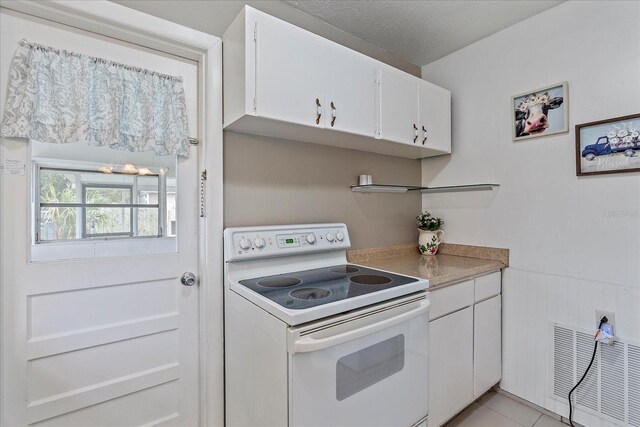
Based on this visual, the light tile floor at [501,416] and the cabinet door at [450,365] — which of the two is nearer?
the cabinet door at [450,365]

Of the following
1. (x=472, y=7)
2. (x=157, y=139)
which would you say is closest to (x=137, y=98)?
(x=157, y=139)

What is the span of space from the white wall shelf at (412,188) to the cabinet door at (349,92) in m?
0.44

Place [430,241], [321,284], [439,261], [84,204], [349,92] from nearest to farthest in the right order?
[84,204]
[321,284]
[349,92]
[439,261]
[430,241]

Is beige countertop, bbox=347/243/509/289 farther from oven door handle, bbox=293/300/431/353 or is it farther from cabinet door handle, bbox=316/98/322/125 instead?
cabinet door handle, bbox=316/98/322/125

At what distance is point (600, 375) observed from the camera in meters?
1.57

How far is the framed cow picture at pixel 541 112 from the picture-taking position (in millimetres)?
1726

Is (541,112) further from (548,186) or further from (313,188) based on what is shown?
(313,188)

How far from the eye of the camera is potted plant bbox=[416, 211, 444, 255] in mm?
2238

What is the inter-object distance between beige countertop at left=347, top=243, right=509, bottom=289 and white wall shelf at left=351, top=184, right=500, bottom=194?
0.42 metres

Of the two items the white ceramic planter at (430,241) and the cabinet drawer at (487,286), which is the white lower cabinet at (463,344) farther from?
the white ceramic planter at (430,241)

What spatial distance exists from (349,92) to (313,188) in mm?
591

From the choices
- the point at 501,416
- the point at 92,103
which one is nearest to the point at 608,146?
the point at 501,416

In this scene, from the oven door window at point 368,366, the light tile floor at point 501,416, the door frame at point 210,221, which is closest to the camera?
the oven door window at point 368,366

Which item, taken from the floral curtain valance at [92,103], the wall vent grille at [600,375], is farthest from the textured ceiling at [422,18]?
the wall vent grille at [600,375]
